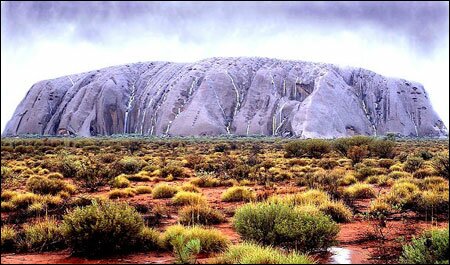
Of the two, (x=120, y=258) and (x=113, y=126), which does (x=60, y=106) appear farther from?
(x=120, y=258)

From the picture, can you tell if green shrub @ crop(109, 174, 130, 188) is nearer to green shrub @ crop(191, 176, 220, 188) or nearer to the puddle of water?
green shrub @ crop(191, 176, 220, 188)

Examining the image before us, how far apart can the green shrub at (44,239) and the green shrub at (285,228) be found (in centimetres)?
309

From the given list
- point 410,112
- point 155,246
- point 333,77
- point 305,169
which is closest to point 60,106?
point 333,77

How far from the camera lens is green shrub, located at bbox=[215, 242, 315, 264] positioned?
5.49 m

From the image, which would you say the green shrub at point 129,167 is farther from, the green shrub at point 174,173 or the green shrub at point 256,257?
the green shrub at point 256,257

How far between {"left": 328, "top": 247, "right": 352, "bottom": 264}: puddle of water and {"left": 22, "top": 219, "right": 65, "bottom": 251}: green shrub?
4.46 metres

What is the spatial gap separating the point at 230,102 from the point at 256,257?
92.7 metres

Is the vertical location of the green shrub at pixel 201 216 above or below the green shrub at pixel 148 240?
below

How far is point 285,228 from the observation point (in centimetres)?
713

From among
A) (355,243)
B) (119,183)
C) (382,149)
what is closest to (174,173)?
(119,183)

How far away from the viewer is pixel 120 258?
671 centimetres

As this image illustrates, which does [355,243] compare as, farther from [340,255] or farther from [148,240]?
[148,240]

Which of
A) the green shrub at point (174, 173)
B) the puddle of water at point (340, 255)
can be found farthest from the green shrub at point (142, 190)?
the puddle of water at point (340, 255)

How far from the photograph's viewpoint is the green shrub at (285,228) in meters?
7.04
